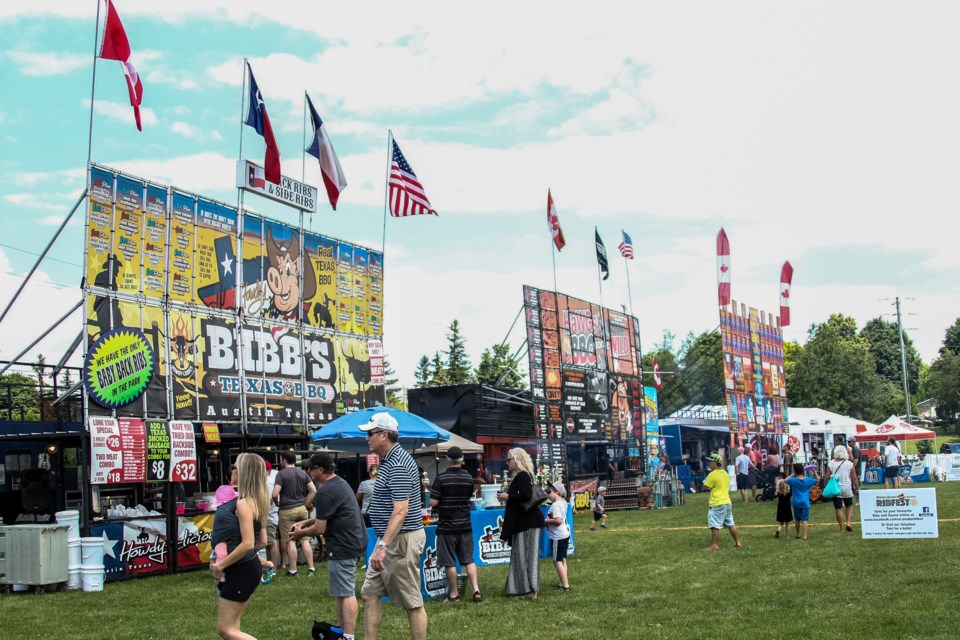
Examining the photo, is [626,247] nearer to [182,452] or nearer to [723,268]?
[723,268]

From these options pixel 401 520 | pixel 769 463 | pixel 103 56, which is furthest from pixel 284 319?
pixel 769 463

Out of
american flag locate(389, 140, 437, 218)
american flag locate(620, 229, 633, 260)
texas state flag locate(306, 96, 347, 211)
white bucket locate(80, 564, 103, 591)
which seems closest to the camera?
white bucket locate(80, 564, 103, 591)

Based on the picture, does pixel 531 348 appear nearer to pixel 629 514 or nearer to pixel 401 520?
pixel 629 514

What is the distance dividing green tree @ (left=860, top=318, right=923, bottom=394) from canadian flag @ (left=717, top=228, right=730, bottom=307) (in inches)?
2565

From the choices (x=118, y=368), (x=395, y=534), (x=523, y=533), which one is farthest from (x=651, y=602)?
(x=118, y=368)

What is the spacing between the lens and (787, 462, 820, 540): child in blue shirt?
1680cm

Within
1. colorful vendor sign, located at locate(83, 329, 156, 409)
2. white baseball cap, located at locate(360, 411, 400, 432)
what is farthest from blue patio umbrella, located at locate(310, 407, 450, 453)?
white baseball cap, located at locate(360, 411, 400, 432)

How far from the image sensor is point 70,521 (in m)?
13.5

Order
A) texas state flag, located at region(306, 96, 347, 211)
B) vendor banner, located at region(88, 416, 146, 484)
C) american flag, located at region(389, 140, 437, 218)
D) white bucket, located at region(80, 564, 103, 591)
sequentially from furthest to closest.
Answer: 1. american flag, located at region(389, 140, 437, 218)
2. texas state flag, located at region(306, 96, 347, 211)
3. vendor banner, located at region(88, 416, 146, 484)
4. white bucket, located at region(80, 564, 103, 591)

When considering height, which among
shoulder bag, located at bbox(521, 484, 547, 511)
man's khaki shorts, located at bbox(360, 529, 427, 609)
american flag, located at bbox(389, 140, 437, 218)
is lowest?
man's khaki shorts, located at bbox(360, 529, 427, 609)

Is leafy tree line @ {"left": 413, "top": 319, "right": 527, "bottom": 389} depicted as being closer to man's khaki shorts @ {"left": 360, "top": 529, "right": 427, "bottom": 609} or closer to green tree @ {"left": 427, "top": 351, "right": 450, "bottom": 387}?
green tree @ {"left": 427, "top": 351, "right": 450, "bottom": 387}

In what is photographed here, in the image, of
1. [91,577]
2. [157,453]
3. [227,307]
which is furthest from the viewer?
[227,307]

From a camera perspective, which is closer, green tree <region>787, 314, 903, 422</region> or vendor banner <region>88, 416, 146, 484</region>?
vendor banner <region>88, 416, 146, 484</region>

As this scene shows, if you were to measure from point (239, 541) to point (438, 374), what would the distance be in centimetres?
6936
